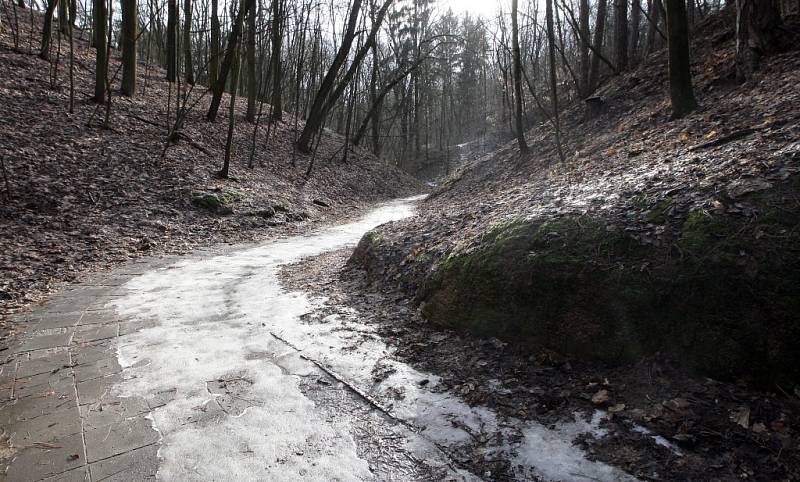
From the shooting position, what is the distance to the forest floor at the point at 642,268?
8.33 feet

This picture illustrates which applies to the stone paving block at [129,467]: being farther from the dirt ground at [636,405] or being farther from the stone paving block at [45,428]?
the dirt ground at [636,405]

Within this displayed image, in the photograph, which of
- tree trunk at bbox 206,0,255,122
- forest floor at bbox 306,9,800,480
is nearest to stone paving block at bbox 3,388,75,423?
forest floor at bbox 306,9,800,480

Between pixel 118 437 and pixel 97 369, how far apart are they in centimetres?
115

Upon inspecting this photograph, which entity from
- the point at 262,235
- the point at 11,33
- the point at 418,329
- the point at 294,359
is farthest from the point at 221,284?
the point at 11,33

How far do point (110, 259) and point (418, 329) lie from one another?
5629 millimetres

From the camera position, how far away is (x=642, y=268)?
3361 mm

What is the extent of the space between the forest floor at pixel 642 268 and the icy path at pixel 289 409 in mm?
190

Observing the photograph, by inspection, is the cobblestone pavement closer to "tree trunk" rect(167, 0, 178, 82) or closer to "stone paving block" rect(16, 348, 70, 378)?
"stone paving block" rect(16, 348, 70, 378)

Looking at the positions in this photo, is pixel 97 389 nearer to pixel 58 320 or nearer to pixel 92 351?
pixel 92 351

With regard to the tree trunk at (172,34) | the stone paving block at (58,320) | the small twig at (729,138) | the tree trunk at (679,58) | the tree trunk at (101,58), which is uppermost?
the tree trunk at (172,34)

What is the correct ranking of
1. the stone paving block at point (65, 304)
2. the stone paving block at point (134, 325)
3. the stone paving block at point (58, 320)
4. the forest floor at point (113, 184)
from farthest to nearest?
1. the forest floor at point (113, 184)
2. the stone paving block at point (65, 304)
3. the stone paving block at point (58, 320)
4. the stone paving block at point (134, 325)

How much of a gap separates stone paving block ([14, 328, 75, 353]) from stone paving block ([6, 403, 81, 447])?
55.0 inches

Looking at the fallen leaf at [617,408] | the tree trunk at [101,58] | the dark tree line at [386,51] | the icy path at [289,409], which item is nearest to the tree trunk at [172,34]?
the dark tree line at [386,51]

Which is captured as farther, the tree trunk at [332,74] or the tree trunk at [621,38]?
the tree trunk at [332,74]
